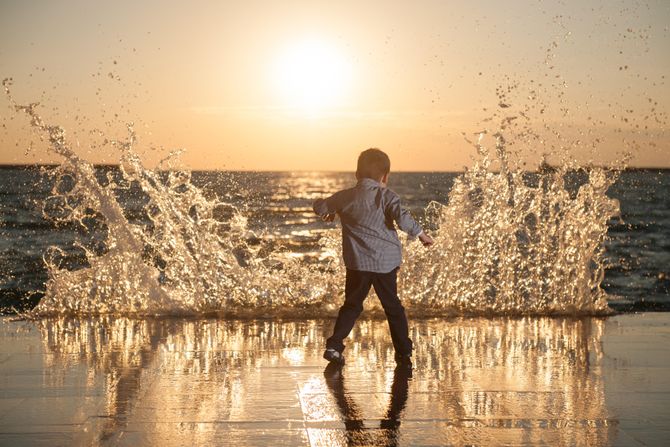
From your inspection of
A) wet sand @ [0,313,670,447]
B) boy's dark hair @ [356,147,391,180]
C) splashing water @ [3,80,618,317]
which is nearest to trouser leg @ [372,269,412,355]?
wet sand @ [0,313,670,447]

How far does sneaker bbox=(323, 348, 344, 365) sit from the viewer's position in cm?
776

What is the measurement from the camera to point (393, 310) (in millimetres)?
7941

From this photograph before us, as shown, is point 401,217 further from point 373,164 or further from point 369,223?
point 373,164

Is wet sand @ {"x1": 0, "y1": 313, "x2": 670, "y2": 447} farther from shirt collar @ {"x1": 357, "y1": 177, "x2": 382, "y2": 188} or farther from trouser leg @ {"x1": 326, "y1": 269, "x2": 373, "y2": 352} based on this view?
shirt collar @ {"x1": 357, "y1": 177, "x2": 382, "y2": 188}

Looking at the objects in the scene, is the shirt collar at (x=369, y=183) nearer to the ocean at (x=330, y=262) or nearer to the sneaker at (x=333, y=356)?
the sneaker at (x=333, y=356)

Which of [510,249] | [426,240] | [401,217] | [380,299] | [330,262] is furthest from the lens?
[510,249]

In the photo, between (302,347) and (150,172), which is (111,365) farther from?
(150,172)

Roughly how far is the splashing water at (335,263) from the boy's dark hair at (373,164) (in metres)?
3.18

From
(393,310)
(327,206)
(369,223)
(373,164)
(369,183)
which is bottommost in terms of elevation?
(393,310)

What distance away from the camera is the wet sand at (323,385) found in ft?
18.5

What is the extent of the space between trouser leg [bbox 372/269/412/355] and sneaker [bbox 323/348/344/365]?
16.4 inches

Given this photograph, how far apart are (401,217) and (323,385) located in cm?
138

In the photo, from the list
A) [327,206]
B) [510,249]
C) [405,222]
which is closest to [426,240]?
[405,222]

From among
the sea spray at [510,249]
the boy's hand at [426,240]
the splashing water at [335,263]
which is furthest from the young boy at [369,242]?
the sea spray at [510,249]
